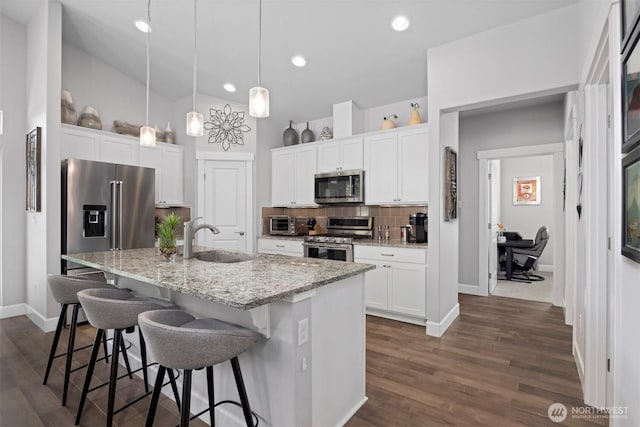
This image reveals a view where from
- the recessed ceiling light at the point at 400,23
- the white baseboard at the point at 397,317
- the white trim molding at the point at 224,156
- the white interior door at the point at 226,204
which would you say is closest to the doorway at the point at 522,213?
the white baseboard at the point at 397,317

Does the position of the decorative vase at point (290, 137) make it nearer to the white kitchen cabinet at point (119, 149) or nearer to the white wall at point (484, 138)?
the white kitchen cabinet at point (119, 149)

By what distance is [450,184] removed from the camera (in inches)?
143

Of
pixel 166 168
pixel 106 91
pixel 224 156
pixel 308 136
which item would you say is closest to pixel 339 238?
pixel 308 136

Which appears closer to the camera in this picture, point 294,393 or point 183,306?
point 294,393

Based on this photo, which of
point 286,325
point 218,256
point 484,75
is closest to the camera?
point 286,325

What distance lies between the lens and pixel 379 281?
381 centimetres

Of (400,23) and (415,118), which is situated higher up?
(400,23)

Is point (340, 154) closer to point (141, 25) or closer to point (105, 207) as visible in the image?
point (141, 25)

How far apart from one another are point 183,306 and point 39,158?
9.65 ft

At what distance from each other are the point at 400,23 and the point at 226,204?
3414 mm

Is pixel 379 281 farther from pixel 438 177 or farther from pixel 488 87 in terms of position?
pixel 488 87

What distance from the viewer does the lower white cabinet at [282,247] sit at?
14.9 feet

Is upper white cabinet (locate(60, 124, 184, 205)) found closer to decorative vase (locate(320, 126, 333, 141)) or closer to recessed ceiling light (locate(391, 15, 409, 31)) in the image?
decorative vase (locate(320, 126, 333, 141))

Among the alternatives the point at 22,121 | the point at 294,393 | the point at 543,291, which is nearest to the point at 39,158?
the point at 22,121
